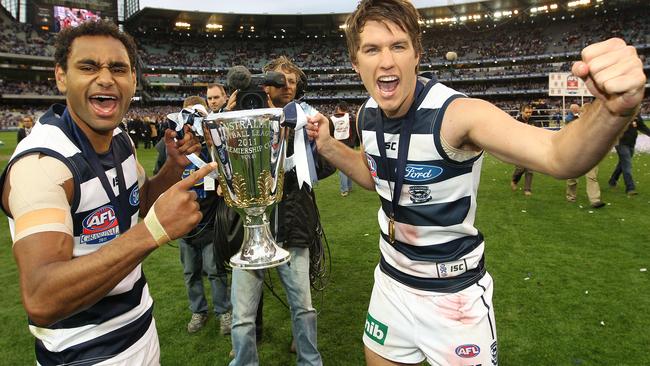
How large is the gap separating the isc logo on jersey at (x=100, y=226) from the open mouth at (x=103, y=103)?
0.40 m

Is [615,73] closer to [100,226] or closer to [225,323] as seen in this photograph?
[100,226]

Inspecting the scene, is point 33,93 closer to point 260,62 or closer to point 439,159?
point 260,62

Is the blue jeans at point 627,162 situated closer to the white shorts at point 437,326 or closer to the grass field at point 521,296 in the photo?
the grass field at point 521,296

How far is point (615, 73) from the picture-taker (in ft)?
3.27

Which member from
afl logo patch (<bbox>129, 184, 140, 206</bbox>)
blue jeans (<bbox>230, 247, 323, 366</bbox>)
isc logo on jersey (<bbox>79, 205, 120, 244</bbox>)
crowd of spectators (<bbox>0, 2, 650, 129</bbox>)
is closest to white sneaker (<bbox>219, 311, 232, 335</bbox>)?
blue jeans (<bbox>230, 247, 323, 366</bbox>)

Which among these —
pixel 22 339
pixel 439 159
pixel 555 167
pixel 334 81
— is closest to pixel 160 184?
pixel 439 159

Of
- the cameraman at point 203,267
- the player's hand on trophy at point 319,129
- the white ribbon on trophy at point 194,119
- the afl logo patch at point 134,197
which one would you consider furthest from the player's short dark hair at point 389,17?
the cameraman at point 203,267

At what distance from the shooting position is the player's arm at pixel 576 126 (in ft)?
3.29

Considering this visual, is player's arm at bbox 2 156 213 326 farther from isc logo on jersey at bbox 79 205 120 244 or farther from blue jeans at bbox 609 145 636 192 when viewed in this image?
blue jeans at bbox 609 145 636 192

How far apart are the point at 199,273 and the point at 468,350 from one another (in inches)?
118

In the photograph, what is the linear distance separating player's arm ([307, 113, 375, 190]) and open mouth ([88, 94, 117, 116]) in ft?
3.04

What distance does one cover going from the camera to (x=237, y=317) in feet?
9.16

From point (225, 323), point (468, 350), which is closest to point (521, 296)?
point (468, 350)

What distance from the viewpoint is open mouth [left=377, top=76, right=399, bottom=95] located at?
1845 mm
